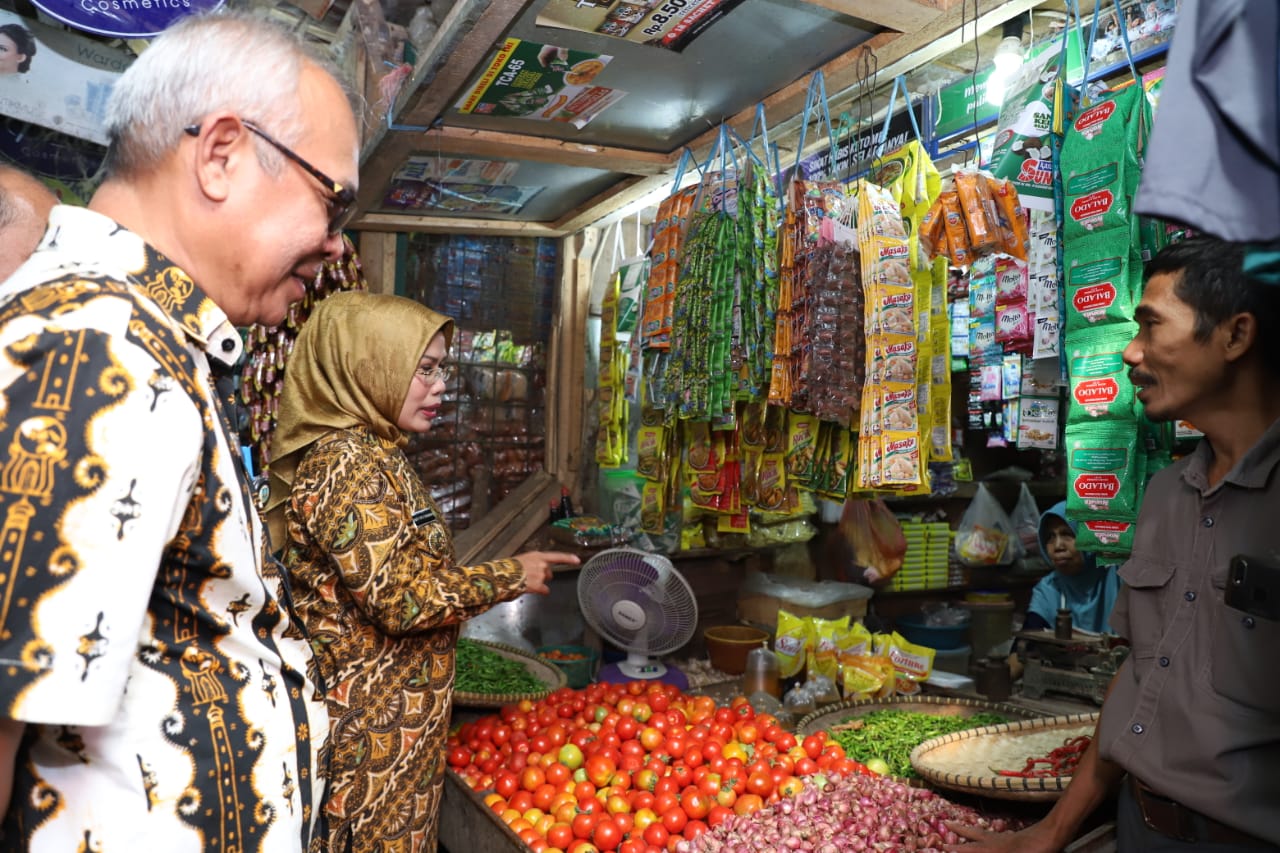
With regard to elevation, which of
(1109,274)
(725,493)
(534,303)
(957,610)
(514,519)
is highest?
(534,303)

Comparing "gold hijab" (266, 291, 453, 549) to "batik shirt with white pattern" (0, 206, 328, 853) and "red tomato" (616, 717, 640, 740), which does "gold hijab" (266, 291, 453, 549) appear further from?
"red tomato" (616, 717, 640, 740)

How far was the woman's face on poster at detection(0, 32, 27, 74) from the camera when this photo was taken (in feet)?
7.23

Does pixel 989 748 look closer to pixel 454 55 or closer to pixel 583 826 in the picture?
pixel 583 826

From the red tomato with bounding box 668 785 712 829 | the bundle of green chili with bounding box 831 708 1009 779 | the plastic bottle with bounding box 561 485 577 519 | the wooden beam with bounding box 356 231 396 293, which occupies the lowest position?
the red tomato with bounding box 668 785 712 829

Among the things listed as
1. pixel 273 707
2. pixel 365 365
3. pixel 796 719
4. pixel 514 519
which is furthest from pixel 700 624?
pixel 273 707

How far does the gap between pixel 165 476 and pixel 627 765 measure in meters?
2.10

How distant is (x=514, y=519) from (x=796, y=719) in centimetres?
224

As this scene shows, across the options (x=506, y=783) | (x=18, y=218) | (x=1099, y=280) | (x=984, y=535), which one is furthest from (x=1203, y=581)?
(x=984, y=535)

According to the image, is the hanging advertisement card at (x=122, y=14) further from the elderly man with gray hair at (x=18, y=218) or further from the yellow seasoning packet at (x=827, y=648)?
the yellow seasoning packet at (x=827, y=648)

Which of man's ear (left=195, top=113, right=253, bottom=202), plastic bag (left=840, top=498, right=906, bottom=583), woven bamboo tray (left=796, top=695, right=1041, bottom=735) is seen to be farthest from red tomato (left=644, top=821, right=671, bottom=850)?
plastic bag (left=840, top=498, right=906, bottom=583)

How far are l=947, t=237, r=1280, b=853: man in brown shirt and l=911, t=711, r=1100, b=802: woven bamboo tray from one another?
56 cm

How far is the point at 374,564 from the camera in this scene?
1.90 meters

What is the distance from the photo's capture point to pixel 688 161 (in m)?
3.46

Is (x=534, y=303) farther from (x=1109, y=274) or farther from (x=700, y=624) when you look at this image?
(x=1109, y=274)
